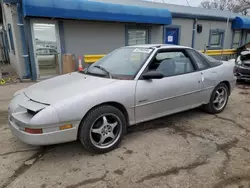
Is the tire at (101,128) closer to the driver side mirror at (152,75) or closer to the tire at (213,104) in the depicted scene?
the driver side mirror at (152,75)

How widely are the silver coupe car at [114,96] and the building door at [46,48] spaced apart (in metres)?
5.32

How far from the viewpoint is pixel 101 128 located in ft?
9.17

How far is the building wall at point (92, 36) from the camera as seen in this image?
8.49 meters

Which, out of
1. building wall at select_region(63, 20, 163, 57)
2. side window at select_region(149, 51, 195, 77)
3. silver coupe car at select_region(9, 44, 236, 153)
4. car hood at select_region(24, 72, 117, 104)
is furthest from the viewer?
building wall at select_region(63, 20, 163, 57)

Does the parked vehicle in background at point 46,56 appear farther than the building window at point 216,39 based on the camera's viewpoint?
No

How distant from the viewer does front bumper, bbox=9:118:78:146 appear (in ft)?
7.97

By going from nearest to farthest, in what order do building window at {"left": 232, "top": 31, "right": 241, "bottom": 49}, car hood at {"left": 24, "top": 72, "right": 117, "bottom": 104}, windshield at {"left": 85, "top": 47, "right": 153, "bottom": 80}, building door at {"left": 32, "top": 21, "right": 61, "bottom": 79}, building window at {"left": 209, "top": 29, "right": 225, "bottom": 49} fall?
car hood at {"left": 24, "top": 72, "right": 117, "bottom": 104}
windshield at {"left": 85, "top": 47, "right": 153, "bottom": 80}
building door at {"left": 32, "top": 21, "right": 61, "bottom": 79}
building window at {"left": 209, "top": 29, "right": 225, "bottom": 49}
building window at {"left": 232, "top": 31, "right": 241, "bottom": 49}

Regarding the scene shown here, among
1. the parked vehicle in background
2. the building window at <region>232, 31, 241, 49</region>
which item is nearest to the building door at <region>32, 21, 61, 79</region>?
the parked vehicle in background

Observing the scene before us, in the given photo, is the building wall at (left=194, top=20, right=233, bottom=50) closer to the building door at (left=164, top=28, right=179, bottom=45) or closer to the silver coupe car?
the building door at (left=164, top=28, right=179, bottom=45)

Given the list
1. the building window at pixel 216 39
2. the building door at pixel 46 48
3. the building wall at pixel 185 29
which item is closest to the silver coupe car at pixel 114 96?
the building door at pixel 46 48

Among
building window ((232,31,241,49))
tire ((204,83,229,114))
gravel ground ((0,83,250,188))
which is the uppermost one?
building window ((232,31,241,49))

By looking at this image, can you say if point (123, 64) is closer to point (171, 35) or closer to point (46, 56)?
point (46, 56)

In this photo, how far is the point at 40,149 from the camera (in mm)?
3025

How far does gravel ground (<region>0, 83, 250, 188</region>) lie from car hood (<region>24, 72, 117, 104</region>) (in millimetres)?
856
